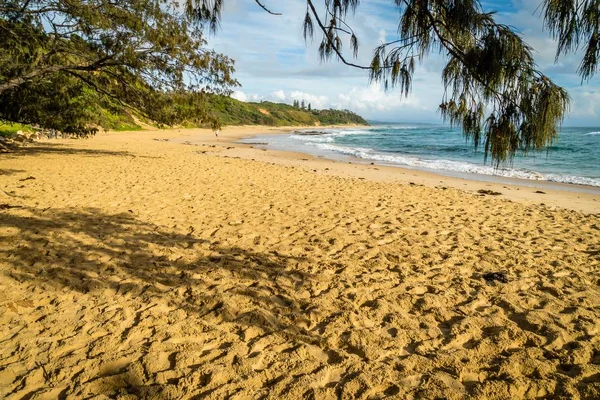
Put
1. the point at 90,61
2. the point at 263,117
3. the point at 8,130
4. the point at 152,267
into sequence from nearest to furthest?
the point at 152,267 → the point at 90,61 → the point at 8,130 → the point at 263,117

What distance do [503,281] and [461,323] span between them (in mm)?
1142

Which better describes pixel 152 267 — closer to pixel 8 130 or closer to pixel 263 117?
pixel 8 130

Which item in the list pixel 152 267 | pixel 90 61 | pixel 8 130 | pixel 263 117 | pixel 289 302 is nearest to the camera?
pixel 289 302

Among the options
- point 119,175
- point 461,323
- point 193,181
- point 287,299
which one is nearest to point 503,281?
point 461,323

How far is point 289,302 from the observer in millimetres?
3160

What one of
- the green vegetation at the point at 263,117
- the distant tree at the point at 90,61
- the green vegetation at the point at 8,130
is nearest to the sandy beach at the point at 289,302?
the distant tree at the point at 90,61

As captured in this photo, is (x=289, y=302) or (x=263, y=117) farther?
(x=263, y=117)

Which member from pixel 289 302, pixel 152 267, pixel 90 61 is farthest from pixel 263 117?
pixel 289 302

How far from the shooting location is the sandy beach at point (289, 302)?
7.22 feet

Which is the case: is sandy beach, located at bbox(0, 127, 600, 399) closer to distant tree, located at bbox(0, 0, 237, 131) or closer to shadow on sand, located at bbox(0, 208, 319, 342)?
shadow on sand, located at bbox(0, 208, 319, 342)

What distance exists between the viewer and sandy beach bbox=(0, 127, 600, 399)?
2.20m

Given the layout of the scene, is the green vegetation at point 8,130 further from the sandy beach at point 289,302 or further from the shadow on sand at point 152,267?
the shadow on sand at point 152,267

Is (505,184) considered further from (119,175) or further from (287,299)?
(119,175)

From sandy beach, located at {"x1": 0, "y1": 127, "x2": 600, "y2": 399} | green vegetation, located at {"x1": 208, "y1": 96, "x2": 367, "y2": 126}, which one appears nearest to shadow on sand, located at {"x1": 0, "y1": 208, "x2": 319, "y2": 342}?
sandy beach, located at {"x1": 0, "y1": 127, "x2": 600, "y2": 399}
